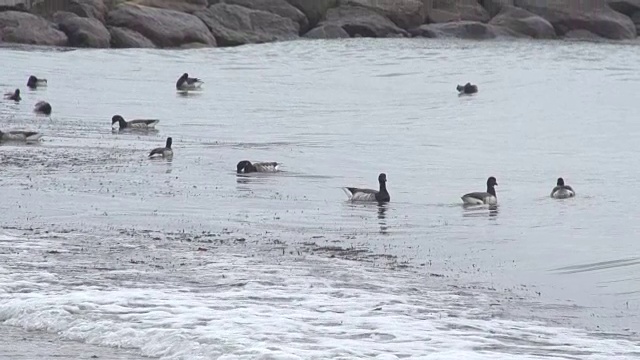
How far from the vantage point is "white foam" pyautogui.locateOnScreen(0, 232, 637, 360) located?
879cm

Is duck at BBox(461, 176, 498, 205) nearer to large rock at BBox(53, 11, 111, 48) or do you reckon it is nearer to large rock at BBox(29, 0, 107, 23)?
large rock at BBox(53, 11, 111, 48)

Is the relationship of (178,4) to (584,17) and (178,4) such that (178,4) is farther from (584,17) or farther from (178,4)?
(584,17)

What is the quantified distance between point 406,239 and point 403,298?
3532 mm

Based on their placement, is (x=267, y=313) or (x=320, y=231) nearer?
(x=267, y=313)

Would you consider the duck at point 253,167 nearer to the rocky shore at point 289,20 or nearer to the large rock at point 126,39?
the rocky shore at point 289,20

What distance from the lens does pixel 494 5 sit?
207 feet

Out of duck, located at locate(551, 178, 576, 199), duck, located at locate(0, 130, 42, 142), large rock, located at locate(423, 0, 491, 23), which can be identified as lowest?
duck, located at locate(551, 178, 576, 199)

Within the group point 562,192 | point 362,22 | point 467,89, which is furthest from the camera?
point 362,22

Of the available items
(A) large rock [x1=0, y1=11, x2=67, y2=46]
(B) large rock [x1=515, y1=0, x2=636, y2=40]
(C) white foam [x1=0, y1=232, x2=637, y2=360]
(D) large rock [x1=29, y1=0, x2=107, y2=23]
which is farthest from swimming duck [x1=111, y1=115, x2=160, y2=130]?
(B) large rock [x1=515, y1=0, x2=636, y2=40]

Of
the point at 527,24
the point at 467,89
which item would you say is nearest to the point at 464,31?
the point at 527,24

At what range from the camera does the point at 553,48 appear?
53594 mm

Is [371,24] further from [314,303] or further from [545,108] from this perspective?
[314,303]

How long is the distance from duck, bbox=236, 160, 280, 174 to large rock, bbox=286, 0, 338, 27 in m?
38.8

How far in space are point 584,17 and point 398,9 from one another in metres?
8.93
